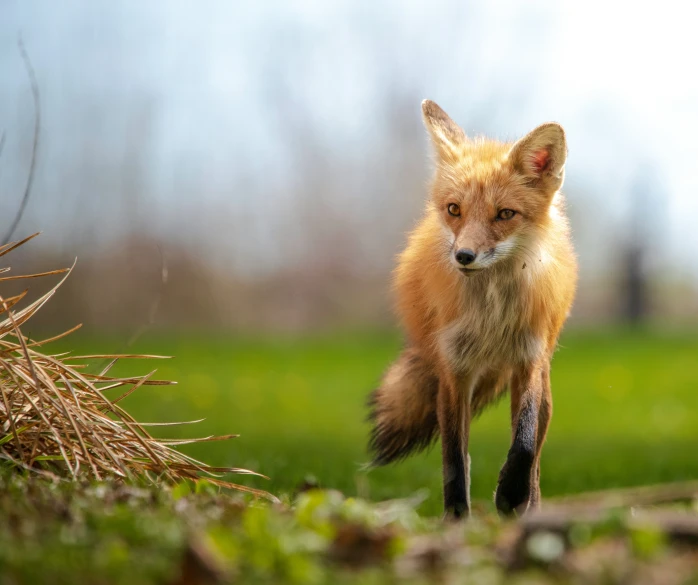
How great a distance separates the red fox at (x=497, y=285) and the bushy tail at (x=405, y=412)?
257 millimetres

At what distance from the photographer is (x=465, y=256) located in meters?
3.75

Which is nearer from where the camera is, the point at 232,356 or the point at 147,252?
the point at 232,356

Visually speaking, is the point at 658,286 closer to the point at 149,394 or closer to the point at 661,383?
the point at 661,383

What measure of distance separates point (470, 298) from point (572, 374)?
35.1ft

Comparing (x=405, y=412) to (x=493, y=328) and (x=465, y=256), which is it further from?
(x=465, y=256)

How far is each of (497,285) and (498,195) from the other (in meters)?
0.47

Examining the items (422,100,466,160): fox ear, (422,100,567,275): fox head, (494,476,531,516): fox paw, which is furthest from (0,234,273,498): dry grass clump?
(422,100,466,160): fox ear

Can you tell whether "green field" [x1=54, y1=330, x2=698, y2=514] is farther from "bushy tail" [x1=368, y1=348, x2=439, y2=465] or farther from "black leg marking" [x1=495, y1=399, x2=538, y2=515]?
"black leg marking" [x1=495, y1=399, x2=538, y2=515]

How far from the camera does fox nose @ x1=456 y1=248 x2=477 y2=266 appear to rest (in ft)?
12.3

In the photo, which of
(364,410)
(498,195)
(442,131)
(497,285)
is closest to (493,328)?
(497,285)

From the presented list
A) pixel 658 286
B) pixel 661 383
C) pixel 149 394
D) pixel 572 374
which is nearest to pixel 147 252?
pixel 149 394

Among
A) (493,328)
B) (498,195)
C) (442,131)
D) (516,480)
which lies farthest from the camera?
(442,131)

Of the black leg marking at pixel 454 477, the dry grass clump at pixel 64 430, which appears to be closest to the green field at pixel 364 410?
the black leg marking at pixel 454 477

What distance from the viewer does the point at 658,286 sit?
2377 centimetres
